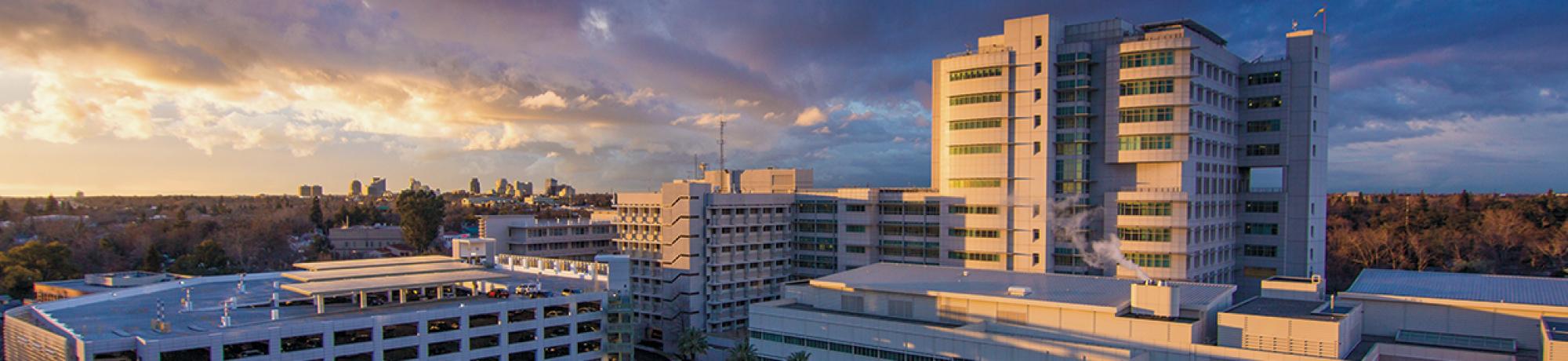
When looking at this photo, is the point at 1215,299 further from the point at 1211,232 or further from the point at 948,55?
the point at 948,55

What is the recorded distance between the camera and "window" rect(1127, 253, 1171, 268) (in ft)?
238

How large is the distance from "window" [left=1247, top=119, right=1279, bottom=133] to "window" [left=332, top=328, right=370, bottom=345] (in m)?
86.0

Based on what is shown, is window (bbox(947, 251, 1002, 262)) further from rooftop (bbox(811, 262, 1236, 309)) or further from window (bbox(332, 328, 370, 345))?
window (bbox(332, 328, 370, 345))

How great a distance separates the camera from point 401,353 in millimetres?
51125

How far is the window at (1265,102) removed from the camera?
271ft

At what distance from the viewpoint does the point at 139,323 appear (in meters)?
48.2

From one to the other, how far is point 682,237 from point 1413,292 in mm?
60409

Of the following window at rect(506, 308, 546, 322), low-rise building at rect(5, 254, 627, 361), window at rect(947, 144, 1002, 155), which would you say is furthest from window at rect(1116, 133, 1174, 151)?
window at rect(506, 308, 546, 322)

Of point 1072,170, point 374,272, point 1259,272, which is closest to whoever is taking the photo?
point 374,272

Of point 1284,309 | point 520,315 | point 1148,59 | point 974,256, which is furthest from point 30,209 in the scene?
point 1284,309

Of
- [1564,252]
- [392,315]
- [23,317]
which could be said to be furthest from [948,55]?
[1564,252]

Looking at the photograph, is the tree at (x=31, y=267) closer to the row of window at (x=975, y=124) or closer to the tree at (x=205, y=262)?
the tree at (x=205, y=262)

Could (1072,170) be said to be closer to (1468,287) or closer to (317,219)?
(1468,287)

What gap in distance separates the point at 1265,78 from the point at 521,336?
77978 mm
